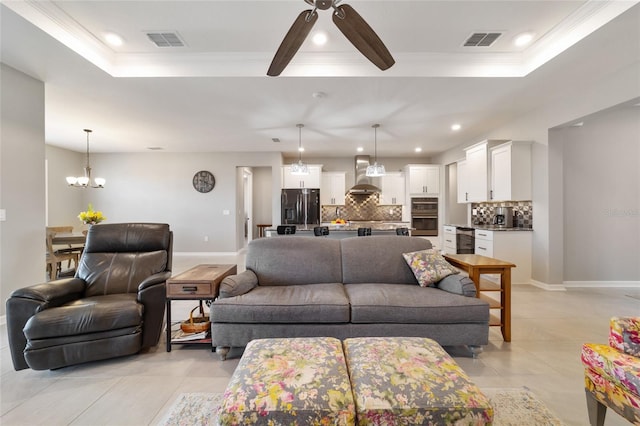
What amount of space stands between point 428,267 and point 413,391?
1.48 m

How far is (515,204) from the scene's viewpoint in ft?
15.2

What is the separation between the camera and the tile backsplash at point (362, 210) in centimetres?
798

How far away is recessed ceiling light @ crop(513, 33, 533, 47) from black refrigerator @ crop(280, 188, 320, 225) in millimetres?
5075

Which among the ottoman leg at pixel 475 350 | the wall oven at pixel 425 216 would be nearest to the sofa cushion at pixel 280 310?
the ottoman leg at pixel 475 350

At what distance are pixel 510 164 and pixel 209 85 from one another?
459 cm

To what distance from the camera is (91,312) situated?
2.00 metres

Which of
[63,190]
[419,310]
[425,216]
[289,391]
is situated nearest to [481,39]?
[419,310]

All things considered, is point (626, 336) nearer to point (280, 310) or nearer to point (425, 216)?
point (280, 310)

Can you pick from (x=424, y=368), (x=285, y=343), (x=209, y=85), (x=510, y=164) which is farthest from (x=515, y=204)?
(x=209, y=85)

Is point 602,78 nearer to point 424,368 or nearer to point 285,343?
point 424,368

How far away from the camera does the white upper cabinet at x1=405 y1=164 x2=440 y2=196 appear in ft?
23.7

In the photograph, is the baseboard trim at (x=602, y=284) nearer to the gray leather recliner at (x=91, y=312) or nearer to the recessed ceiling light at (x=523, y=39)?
the recessed ceiling light at (x=523, y=39)

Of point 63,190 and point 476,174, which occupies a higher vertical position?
point 476,174

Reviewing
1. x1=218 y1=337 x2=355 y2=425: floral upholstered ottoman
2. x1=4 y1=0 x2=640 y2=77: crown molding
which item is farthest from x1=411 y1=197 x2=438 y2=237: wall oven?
x1=218 y1=337 x2=355 y2=425: floral upholstered ottoman
